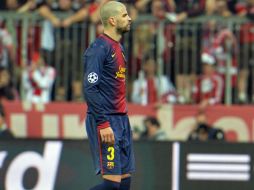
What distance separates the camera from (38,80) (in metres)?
13.1

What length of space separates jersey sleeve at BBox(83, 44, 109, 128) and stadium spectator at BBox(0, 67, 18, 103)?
235 inches

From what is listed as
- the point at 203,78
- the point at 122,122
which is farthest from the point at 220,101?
the point at 122,122

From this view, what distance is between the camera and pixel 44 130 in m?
13.5

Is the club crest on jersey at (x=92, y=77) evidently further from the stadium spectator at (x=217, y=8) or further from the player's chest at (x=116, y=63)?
the stadium spectator at (x=217, y=8)

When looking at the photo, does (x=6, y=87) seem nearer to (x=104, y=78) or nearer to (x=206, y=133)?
(x=206, y=133)

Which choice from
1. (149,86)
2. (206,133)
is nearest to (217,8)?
(149,86)

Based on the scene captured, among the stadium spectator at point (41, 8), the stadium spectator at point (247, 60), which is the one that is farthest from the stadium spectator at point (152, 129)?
the stadium spectator at point (41, 8)

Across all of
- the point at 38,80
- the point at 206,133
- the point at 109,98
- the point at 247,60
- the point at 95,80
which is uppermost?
the point at 247,60

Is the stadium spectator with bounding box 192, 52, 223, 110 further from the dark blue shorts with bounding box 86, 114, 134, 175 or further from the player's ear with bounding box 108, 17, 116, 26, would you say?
the player's ear with bounding box 108, 17, 116, 26

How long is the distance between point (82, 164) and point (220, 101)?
387 centimetres

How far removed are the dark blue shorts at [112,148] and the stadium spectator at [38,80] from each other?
571cm

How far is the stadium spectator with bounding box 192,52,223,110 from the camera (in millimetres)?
13141

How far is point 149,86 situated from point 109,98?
229 inches

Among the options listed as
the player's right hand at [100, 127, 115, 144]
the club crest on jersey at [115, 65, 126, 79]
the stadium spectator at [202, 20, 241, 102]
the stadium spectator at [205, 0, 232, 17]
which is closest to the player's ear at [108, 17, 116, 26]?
the club crest on jersey at [115, 65, 126, 79]
